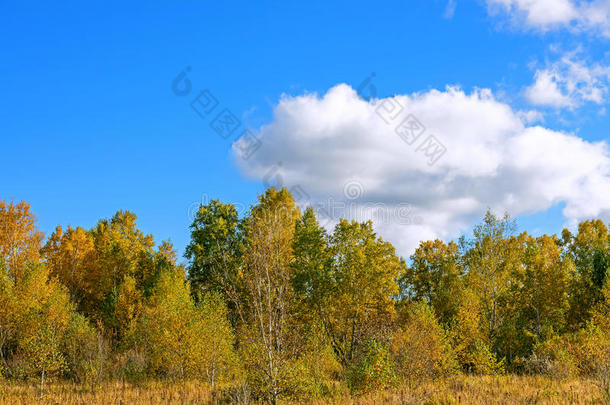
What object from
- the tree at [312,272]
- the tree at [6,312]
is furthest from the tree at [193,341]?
the tree at [6,312]

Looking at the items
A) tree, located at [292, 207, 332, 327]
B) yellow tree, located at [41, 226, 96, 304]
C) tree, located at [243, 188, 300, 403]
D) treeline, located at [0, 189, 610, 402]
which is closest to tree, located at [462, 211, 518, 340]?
treeline, located at [0, 189, 610, 402]

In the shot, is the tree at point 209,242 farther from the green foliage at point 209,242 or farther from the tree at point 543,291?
the tree at point 543,291

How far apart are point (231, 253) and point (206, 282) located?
4052 mm

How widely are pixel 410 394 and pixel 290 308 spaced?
18.8 ft

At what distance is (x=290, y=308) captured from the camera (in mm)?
17938

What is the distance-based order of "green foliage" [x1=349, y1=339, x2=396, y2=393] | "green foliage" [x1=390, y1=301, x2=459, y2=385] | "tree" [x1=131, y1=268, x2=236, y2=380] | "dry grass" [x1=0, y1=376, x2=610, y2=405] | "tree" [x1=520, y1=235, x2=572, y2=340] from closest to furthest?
1. "dry grass" [x1=0, y1=376, x2=610, y2=405]
2. "green foliage" [x1=349, y1=339, x2=396, y2=393]
3. "green foliage" [x1=390, y1=301, x2=459, y2=385]
4. "tree" [x1=131, y1=268, x2=236, y2=380]
5. "tree" [x1=520, y1=235, x2=572, y2=340]

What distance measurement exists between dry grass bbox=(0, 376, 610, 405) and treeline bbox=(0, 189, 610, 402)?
966mm

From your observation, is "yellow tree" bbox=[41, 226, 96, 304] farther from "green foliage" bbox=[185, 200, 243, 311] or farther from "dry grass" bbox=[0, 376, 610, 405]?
"dry grass" bbox=[0, 376, 610, 405]

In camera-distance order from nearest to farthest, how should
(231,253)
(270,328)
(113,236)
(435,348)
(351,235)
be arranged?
(270,328), (435,348), (351,235), (231,253), (113,236)

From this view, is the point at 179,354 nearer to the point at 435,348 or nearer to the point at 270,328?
the point at 270,328

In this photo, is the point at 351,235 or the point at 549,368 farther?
the point at 351,235

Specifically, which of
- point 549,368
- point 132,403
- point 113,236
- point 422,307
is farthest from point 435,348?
point 113,236

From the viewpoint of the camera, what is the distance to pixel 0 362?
33.9 metres

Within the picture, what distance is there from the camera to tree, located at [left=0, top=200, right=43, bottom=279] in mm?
49469
